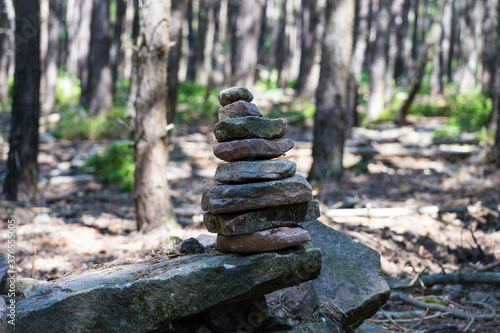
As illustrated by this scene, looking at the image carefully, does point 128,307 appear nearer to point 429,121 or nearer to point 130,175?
point 130,175

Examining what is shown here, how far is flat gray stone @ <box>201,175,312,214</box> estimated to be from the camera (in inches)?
138

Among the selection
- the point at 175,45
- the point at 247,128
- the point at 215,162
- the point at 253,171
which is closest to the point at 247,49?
the point at 215,162

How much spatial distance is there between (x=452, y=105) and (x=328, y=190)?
541 inches

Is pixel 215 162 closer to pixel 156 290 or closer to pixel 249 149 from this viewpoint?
pixel 249 149

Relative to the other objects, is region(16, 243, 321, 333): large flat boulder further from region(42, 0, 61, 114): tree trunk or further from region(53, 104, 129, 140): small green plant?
region(42, 0, 61, 114): tree trunk

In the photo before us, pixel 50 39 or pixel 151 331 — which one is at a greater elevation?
pixel 50 39

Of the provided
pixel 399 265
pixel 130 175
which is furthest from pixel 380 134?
pixel 399 265

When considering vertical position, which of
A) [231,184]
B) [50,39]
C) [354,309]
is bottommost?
[354,309]

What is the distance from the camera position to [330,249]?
4746mm

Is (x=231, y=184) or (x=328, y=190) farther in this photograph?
(x=328, y=190)

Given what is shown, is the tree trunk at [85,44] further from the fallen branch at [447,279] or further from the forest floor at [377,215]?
the fallen branch at [447,279]

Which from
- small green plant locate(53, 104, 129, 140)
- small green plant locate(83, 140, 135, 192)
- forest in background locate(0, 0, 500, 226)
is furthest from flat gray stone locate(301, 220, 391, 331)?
small green plant locate(53, 104, 129, 140)

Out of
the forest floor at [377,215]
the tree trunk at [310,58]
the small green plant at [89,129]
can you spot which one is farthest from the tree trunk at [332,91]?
the tree trunk at [310,58]

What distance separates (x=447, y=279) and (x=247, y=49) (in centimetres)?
1104
